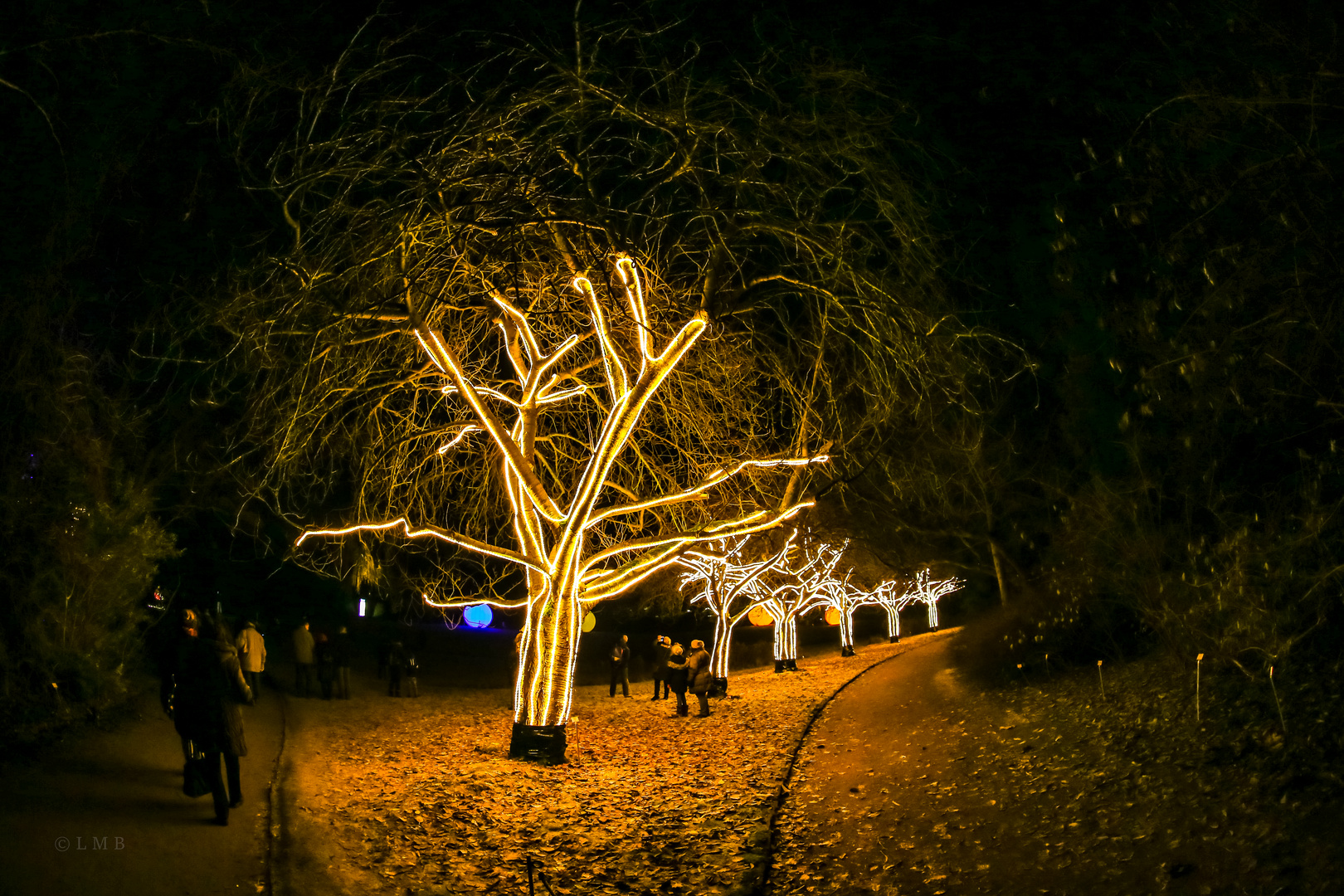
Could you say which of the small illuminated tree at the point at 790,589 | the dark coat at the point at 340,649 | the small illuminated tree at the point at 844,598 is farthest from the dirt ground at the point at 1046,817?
the small illuminated tree at the point at 844,598

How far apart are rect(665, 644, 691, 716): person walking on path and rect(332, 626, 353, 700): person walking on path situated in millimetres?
7298

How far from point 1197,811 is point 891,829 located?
2.65m

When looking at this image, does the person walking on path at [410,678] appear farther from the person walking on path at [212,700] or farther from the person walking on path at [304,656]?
the person walking on path at [212,700]

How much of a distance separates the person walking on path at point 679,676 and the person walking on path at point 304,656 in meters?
7.65

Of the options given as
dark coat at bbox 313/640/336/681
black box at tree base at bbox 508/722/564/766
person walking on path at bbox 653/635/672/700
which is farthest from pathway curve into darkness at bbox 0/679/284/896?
person walking on path at bbox 653/635/672/700

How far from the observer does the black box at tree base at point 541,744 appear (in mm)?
12641

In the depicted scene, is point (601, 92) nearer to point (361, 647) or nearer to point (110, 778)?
point (110, 778)

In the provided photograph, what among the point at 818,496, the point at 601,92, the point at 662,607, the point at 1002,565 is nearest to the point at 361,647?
the point at 662,607

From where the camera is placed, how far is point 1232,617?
10422 millimetres

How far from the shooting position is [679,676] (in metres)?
17.9

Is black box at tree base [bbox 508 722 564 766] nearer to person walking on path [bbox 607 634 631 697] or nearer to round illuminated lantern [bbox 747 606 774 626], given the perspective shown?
person walking on path [bbox 607 634 631 697]

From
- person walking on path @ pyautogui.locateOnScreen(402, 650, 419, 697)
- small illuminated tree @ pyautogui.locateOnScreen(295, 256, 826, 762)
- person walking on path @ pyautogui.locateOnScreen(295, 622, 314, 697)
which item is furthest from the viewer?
person walking on path @ pyautogui.locateOnScreen(402, 650, 419, 697)

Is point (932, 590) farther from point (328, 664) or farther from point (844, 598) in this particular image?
point (328, 664)

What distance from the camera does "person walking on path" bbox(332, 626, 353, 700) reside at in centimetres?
2078
